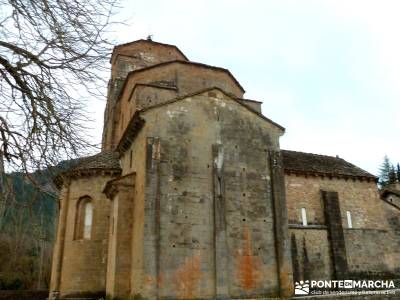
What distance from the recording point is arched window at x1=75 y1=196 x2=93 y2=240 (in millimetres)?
18312

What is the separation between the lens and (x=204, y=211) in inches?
593

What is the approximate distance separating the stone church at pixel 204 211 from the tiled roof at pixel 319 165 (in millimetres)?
155

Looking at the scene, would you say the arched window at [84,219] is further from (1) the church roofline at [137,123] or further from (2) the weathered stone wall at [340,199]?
(2) the weathered stone wall at [340,199]

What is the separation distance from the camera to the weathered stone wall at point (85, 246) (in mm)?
17344

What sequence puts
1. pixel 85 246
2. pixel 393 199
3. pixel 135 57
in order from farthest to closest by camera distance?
pixel 393 199
pixel 135 57
pixel 85 246

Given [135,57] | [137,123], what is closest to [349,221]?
[137,123]

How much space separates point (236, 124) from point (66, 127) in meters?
11.1

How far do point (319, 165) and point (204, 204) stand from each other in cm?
1012

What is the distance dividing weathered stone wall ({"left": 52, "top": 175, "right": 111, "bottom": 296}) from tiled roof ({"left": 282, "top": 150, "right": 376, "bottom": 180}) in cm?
993

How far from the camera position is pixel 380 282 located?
64.7ft

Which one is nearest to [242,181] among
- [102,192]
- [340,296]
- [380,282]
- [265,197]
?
[265,197]

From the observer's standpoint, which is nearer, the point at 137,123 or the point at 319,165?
the point at 137,123

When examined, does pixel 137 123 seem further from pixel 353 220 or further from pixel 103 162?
pixel 353 220

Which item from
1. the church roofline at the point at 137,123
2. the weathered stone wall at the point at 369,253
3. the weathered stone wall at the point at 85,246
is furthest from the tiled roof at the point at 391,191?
the weathered stone wall at the point at 85,246
